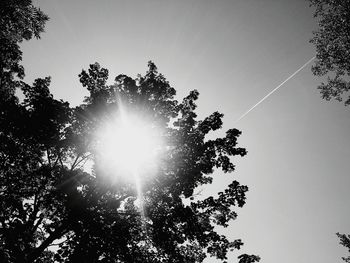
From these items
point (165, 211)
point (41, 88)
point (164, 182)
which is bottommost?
point (165, 211)

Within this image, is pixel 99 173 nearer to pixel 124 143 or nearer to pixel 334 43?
pixel 124 143

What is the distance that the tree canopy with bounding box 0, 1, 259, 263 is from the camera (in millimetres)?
10805

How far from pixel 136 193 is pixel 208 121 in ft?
18.9

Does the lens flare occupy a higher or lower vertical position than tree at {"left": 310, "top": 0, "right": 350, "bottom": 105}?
lower

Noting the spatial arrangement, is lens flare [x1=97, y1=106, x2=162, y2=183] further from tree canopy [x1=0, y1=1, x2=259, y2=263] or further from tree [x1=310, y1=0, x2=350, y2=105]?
tree [x1=310, y1=0, x2=350, y2=105]

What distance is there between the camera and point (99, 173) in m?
12.7

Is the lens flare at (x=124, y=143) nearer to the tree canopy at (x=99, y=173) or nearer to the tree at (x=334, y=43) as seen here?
the tree canopy at (x=99, y=173)

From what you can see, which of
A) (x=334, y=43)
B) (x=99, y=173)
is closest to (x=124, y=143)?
(x=99, y=173)

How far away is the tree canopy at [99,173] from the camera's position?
10.8 meters

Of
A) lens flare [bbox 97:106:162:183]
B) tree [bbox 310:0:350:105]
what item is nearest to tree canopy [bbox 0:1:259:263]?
lens flare [bbox 97:106:162:183]

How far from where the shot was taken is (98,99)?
12.3 metres

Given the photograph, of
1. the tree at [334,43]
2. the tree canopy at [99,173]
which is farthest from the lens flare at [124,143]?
the tree at [334,43]

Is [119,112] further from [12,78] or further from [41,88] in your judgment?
[12,78]

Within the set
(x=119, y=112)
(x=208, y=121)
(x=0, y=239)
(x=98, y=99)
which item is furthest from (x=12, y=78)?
(x=208, y=121)
